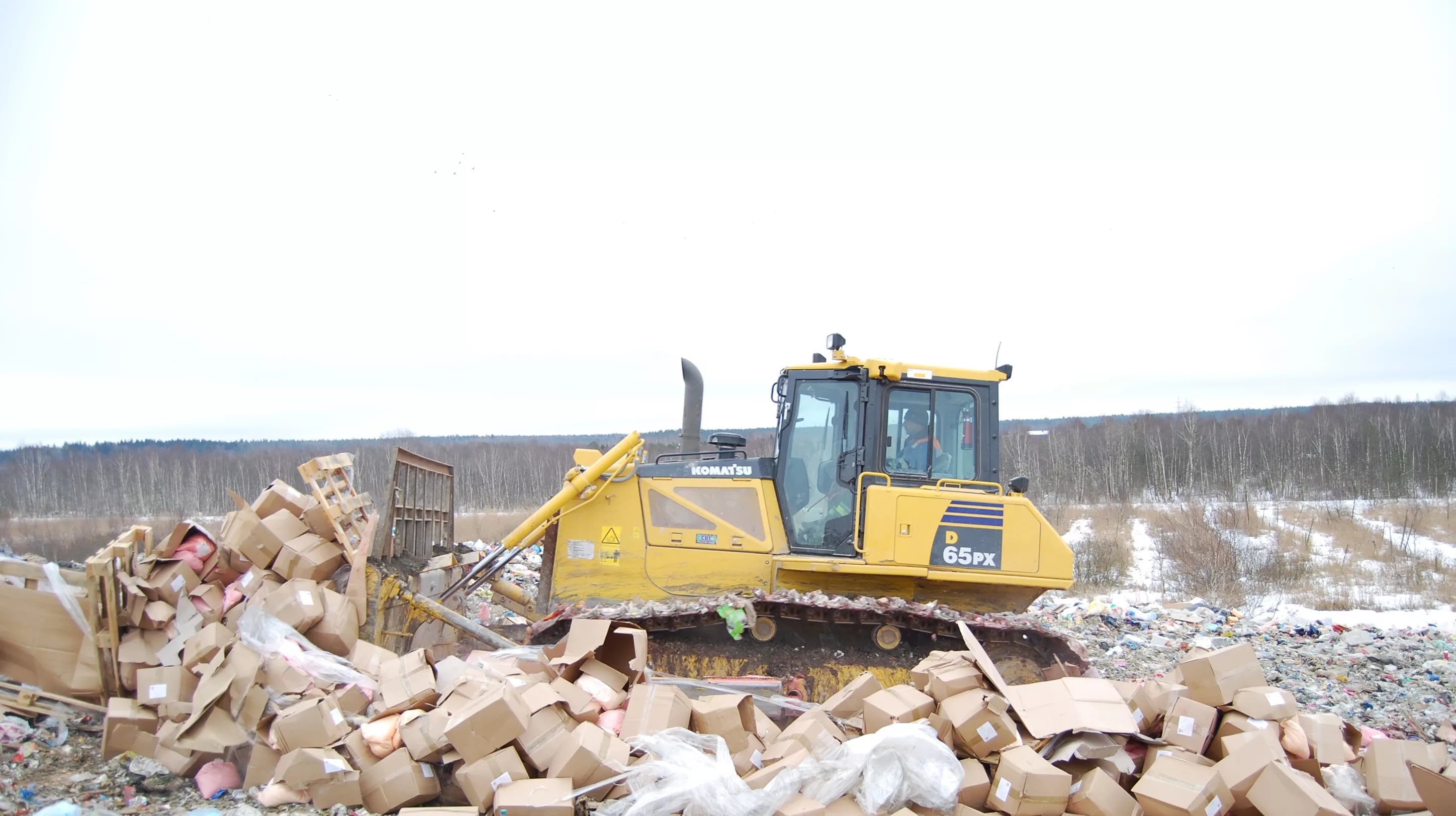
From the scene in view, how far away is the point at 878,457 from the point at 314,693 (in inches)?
156

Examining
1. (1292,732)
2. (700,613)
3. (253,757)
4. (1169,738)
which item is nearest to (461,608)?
(700,613)

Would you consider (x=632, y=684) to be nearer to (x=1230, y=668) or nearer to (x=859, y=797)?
(x=859, y=797)

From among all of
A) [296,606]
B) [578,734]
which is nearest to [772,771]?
[578,734]

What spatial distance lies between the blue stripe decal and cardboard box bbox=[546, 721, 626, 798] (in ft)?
9.86

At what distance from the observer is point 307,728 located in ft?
14.9

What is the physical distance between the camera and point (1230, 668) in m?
4.72

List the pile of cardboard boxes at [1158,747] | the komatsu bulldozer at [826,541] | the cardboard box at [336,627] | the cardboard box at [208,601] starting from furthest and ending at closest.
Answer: the komatsu bulldozer at [826,541], the cardboard box at [336,627], the cardboard box at [208,601], the pile of cardboard boxes at [1158,747]

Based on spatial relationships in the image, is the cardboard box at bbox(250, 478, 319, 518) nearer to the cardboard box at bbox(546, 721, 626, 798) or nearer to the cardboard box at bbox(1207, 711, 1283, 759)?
the cardboard box at bbox(546, 721, 626, 798)

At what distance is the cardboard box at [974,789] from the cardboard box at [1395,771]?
179 cm

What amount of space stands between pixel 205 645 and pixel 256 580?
0.68 metres

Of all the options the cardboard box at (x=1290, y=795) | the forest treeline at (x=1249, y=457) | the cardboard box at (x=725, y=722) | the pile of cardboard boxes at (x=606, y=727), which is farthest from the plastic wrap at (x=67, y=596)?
the forest treeline at (x=1249, y=457)

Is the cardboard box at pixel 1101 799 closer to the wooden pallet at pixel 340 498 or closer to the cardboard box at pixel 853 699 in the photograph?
the cardboard box at pixel 853 699

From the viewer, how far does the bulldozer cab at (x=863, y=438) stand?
6516 mm

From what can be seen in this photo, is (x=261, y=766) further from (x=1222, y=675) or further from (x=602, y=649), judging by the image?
(x=1222, y=675)
